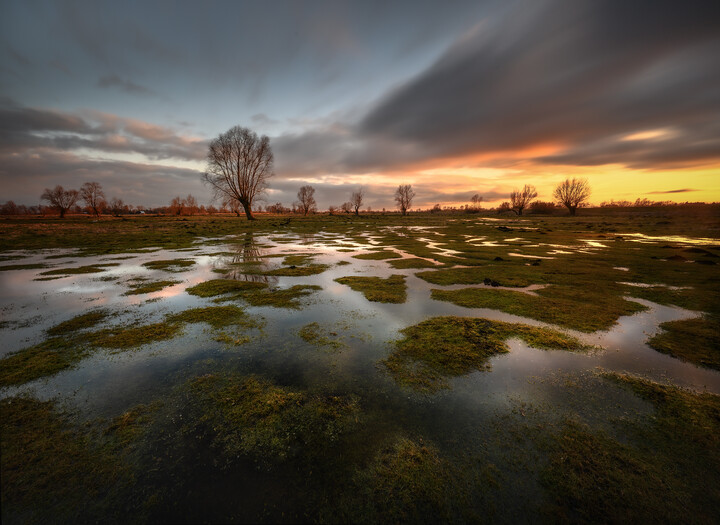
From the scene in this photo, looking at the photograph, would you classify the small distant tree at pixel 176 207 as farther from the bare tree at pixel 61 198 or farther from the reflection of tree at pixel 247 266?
the reflection of tree at pixel 247 266

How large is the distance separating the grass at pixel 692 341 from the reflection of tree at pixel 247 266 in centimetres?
1232

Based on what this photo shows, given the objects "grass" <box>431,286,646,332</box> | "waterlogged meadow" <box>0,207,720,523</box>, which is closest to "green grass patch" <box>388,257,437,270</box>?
"grass" <box>431,286,646,332</box>

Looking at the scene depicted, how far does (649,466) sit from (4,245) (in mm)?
38257

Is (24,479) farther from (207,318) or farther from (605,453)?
(605,453)

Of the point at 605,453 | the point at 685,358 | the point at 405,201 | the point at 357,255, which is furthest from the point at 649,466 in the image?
the point at 405,201

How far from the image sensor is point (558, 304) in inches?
346

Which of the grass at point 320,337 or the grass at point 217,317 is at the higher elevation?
the grass at point 217,317

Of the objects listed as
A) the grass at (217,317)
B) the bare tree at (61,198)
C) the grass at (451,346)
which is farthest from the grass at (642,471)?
the bare tree at (61,198)

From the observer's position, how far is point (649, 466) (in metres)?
3.14

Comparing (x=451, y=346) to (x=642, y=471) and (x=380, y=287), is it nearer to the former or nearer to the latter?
(x=642, y=471)

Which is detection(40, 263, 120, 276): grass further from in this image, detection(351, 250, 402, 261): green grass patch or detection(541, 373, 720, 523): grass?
detection(541, 373, 720, 523): grass

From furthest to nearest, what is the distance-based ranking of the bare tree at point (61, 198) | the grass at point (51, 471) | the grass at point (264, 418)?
the bare tree at point (61, 198)
the grass at point (264, 418)
the grass at point (51, 471)

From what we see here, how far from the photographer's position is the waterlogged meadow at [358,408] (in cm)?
279

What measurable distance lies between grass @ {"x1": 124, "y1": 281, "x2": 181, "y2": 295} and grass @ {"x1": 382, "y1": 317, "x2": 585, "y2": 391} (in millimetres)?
9802
